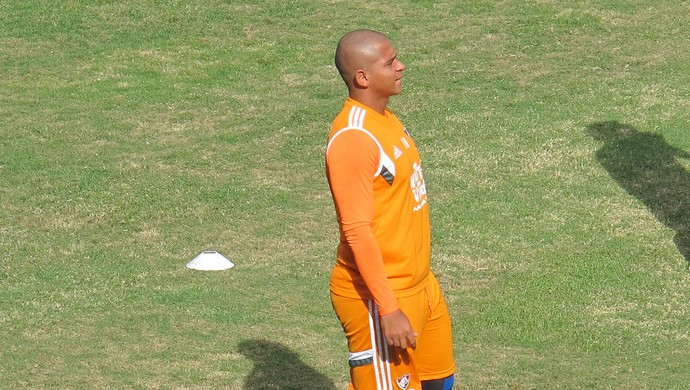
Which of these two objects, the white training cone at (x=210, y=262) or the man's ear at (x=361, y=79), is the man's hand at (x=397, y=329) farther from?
the white training cone at (x=210, y=262)

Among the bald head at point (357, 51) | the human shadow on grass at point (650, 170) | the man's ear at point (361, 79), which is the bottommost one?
the human shadow on grass at point (650, 170)

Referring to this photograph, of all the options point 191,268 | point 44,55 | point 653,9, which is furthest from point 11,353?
point 653,9

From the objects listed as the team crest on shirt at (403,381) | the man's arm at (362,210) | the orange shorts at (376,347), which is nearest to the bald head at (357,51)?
the man's arm at (362,210)

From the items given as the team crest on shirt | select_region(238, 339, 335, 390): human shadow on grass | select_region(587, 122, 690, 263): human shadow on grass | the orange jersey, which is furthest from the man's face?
select_region(587, 122, 690, 263): human shadow on grass

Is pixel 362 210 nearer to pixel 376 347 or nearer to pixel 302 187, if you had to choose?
pixel 376 347

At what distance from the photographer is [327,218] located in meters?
10.8

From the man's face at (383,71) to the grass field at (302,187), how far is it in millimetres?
2782

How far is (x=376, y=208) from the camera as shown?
5320mm

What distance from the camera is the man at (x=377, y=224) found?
204 inches

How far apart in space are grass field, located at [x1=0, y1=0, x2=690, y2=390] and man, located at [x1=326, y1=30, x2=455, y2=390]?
2.16 metres

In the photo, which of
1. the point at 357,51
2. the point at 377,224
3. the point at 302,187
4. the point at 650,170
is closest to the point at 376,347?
the point at 377,224

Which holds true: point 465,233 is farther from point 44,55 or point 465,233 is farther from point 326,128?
point 44,55

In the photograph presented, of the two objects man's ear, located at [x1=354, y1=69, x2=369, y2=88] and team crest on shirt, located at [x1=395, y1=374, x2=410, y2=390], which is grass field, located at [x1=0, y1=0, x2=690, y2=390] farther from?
man's ear, located at [x1=354, y1=69, x2=369, y2=88]

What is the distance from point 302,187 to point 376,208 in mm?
6324
